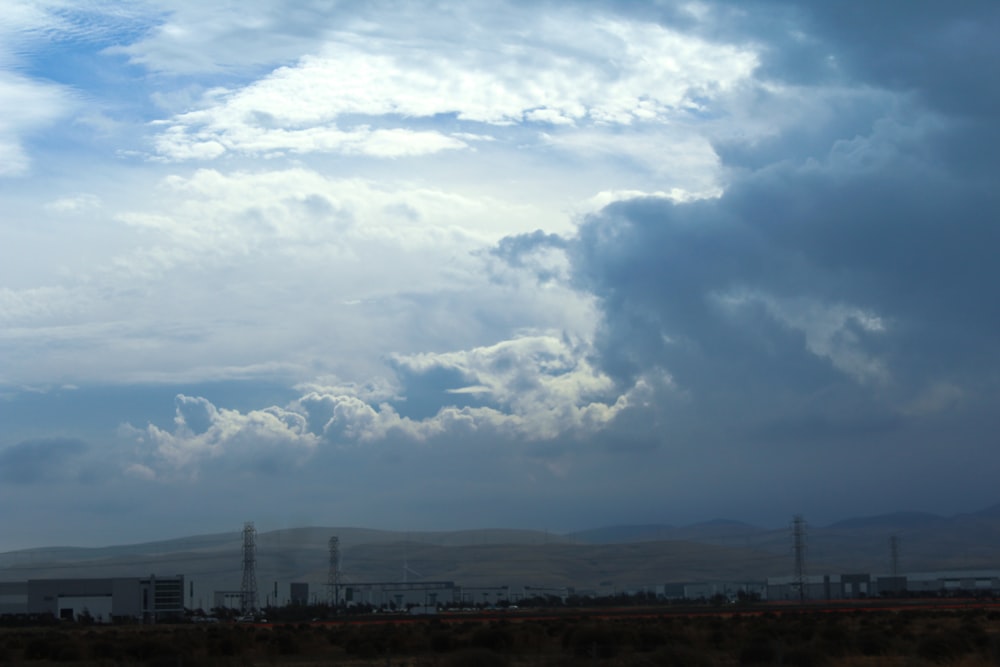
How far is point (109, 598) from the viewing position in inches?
6216

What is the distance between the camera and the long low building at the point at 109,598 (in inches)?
6112

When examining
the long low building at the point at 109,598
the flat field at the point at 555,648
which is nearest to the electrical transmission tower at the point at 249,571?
the long low building at the point at 109,598

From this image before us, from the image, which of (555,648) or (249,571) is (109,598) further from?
(555,648)

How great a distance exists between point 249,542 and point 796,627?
104854 mm

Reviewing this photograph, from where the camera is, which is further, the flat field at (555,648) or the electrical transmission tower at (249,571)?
the electrical transmission tower at (249,571)

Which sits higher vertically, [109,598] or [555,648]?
[555,648]

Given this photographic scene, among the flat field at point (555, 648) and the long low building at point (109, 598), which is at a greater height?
the flat field at point (555, 648)

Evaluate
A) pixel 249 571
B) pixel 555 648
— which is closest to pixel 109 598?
pixel 249 571

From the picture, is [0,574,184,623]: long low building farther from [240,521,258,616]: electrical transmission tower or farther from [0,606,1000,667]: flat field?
[0,606,1000,667]: flat field

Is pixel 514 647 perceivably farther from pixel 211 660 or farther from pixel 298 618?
pixel 298 618

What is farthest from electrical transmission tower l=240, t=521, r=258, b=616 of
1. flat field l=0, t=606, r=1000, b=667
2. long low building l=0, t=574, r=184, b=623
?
flat field l=0, t=606, r=1000, b=667

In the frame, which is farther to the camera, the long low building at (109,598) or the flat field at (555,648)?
the long low building at (109,598)

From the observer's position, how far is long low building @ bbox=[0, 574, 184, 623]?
155 meters

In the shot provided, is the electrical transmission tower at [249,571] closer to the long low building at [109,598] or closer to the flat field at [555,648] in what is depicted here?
the long low building at [109,598]
